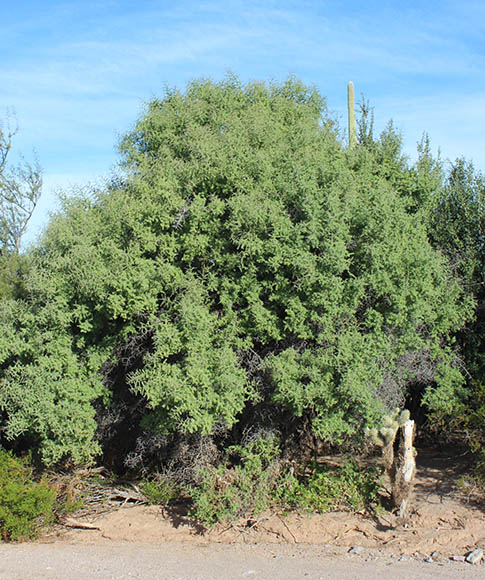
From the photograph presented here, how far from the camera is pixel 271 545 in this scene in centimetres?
791

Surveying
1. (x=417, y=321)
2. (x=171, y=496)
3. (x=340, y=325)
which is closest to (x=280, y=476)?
(x=171, y=496)

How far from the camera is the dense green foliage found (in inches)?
314

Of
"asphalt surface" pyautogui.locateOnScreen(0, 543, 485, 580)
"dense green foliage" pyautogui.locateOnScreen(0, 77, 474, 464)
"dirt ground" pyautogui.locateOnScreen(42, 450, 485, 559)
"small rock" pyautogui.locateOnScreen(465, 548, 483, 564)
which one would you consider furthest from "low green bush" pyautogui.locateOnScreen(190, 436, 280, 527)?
"small rock" pyautogui.locateOnScreen(465, 548, 483, 564)

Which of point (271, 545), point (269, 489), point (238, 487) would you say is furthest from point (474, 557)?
point (238, 487)

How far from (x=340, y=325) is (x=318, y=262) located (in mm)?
946

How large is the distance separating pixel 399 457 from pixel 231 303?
10.1ft

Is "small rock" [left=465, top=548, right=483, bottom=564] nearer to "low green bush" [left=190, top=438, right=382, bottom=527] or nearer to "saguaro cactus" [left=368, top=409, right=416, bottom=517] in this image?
"saguaro cactus" [left=368, top=409, right=416, bottom=517]

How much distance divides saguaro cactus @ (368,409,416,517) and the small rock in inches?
39.6

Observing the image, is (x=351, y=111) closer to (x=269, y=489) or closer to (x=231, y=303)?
(x=231, y=303)

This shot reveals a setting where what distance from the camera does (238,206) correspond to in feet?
26.6

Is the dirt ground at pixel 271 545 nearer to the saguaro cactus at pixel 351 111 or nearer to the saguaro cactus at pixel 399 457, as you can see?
the saguaro cactus at pixel 399 457

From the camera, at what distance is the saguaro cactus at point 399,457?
25.6 feet

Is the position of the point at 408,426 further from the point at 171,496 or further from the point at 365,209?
the point at 171,496

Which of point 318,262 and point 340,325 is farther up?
point 318,262
